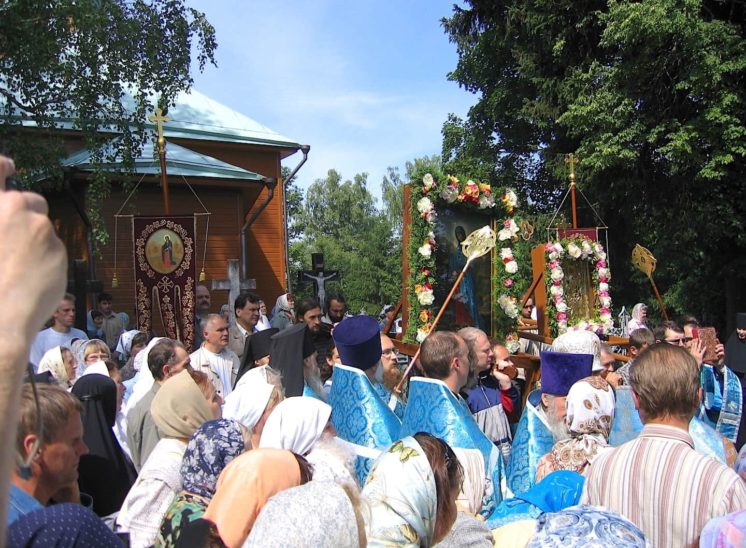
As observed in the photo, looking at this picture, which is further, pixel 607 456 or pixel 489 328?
pixel 489 328

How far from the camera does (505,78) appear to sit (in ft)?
81.9

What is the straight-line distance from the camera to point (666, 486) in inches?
108

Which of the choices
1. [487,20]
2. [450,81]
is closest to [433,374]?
[487,20]

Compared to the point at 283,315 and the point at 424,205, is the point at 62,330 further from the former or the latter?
the point at 424,205

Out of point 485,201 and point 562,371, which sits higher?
point 485,201

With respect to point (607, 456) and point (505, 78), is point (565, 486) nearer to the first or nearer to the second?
point (607, 456)

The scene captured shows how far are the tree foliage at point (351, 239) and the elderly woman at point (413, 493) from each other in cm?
4039

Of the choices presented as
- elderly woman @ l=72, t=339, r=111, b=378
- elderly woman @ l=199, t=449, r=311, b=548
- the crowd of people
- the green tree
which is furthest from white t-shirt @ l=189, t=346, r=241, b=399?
the green tree

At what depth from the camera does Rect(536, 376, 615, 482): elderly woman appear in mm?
3803

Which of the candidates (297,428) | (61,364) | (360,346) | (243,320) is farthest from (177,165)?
(297,428)

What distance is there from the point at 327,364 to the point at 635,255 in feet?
21.8

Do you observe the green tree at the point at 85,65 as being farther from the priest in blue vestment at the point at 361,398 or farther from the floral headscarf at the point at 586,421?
the floral headscarf at the point at 586,421

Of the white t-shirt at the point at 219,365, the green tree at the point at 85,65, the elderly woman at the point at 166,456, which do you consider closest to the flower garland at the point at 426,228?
the white t-shirt at the point at 219,365

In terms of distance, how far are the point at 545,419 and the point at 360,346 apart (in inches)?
49.8
